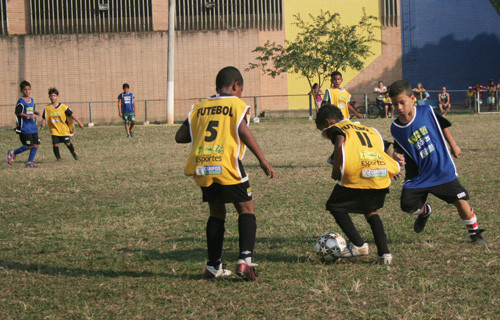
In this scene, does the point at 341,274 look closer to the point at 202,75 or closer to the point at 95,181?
the point at 95,181

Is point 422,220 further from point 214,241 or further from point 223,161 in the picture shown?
point 223,161

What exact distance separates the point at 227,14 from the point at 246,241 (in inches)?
1258

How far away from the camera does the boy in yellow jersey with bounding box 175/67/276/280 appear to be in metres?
4.96

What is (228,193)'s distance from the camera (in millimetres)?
5008

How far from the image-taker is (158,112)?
3384 cm

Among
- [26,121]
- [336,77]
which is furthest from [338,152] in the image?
[26,121]

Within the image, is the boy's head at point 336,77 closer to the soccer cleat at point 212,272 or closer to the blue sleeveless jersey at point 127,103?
the soccer cleat at point 212,272

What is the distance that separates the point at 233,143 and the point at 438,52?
3430 cm

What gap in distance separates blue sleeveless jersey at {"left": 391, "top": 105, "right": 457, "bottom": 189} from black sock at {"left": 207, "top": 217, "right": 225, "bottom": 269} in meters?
1.89

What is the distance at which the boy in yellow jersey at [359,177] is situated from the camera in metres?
5.36

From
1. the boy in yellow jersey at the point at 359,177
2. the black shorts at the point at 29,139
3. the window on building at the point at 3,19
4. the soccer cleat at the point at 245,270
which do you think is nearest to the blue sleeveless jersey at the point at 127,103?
the black shorts at the point at 29,139

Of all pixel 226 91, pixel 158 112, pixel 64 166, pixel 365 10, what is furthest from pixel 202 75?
pixel 226 91

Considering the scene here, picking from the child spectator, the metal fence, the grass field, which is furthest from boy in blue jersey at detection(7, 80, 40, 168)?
the child spectator

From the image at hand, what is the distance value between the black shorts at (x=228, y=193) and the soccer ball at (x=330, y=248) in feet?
3.02
